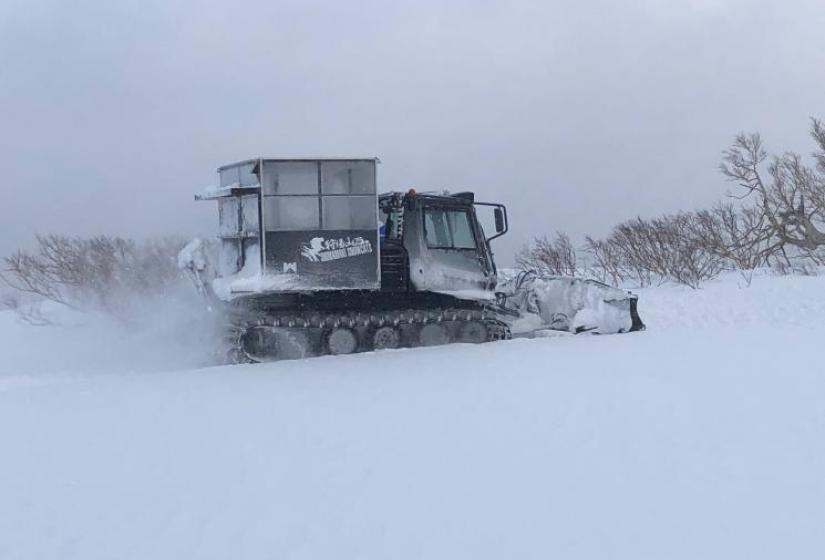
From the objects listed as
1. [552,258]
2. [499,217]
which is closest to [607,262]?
[552,258]

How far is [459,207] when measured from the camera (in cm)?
1272

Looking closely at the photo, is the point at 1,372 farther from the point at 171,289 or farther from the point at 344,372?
the point at 344,372

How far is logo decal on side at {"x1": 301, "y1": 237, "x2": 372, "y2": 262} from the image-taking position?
11.0 m

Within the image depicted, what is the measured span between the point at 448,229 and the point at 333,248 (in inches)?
88.3

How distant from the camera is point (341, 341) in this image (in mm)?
11695

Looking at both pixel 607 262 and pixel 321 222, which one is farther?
pixel 607 262

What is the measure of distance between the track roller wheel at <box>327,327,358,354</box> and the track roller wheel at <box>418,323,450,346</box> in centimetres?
108

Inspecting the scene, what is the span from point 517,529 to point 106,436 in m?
4.00

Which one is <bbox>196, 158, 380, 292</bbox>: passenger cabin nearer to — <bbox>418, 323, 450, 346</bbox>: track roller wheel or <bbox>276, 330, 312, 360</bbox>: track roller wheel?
<bbox>276, 330, 312, 360</bbox>: track roller wheel

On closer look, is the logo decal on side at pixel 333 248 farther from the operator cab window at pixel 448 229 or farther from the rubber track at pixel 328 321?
the operator cab window at pixel 448 229

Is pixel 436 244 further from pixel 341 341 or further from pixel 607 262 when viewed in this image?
pixel 607 262

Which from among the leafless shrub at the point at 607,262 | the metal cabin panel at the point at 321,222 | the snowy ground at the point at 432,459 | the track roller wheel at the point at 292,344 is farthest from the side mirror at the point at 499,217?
the leafless shrub at the point at 607,262

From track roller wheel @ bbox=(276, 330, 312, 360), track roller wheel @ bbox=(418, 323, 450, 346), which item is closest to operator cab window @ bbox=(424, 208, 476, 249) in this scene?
track roller wheel @ bbox=(418, 323, 450, 346)

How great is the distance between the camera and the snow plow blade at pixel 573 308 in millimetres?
13312
